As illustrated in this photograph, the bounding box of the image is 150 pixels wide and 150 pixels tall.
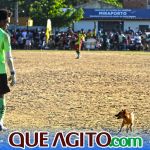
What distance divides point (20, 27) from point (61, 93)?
131ft

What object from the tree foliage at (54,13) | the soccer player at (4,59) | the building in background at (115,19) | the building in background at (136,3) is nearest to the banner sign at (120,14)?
the building in background at (115,19)

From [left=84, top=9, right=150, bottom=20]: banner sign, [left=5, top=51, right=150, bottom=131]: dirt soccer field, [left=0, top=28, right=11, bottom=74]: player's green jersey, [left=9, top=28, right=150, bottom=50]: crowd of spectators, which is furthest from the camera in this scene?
[left=84, top=9, right=150, bottom=20]: banner sign

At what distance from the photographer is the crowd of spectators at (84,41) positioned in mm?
49156

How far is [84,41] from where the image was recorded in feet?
161

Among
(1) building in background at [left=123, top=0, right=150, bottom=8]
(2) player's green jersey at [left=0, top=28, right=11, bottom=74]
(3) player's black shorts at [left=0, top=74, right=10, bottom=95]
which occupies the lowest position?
(3) player's black shorts at [left=0, top=74, right=10, bottom=95]

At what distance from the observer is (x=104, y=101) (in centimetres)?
1358

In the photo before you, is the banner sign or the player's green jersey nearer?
the player's green jersey

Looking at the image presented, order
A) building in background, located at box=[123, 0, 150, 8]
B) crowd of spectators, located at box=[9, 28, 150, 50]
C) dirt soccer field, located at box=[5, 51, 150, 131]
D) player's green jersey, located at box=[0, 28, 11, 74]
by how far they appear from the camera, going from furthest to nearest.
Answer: building in background, located at box=[123, 0, 150, 8], crowd of spectators, located at box=[9, 28, 150, 50], dirt soccer field, located at box=[5, 51, 150, 131], player's green jersey, located at box=[0, 28, 11, 74]

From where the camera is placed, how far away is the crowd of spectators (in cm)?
4916

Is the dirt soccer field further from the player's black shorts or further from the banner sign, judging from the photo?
the banner sign

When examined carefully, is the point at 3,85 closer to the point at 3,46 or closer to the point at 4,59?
the point at 4,59

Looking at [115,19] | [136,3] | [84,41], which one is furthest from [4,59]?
[136,3]

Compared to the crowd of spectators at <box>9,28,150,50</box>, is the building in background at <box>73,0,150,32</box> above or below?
above

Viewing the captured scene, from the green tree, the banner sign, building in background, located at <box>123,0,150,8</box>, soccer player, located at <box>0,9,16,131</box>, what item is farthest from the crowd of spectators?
soccer player, located at <box>0,9,16,131</box>
